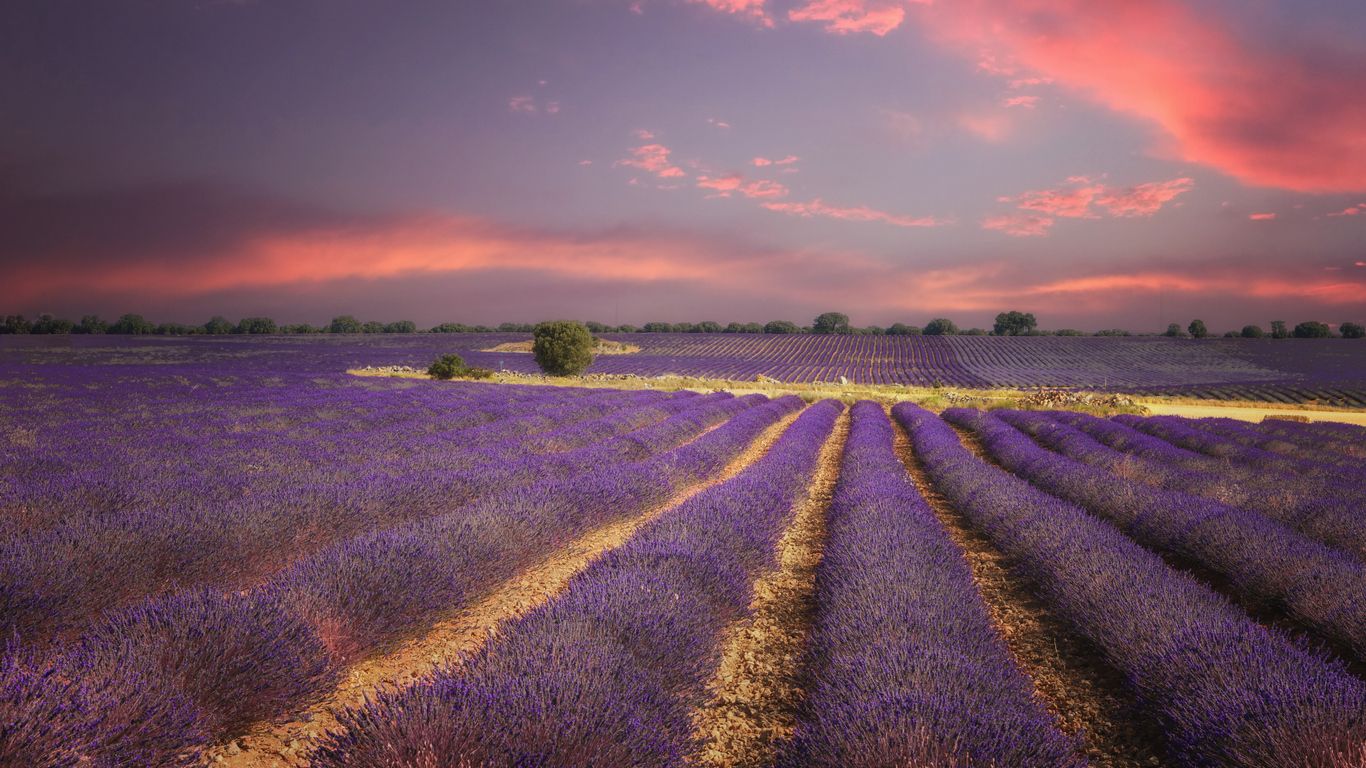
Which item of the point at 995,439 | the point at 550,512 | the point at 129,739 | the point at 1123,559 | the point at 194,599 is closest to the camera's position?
the point at 129,739

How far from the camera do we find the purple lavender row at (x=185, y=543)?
2861 mm

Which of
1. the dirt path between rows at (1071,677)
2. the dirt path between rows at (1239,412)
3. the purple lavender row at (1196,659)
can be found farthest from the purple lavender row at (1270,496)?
the dirt path between rows at (1239,412)

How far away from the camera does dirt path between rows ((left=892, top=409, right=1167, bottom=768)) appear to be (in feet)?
8.18

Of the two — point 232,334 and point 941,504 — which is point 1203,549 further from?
point 232,334

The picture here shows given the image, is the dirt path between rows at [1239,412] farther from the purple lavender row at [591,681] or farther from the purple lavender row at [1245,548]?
the purple lavender row at [591,681]

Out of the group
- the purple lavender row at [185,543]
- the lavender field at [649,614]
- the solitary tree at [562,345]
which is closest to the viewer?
the lavender field at [649,614]

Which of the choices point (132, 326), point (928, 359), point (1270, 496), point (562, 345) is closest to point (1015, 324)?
point (928, 359)

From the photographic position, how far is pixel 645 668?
7.82 feet

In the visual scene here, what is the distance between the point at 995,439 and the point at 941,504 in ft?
18.8

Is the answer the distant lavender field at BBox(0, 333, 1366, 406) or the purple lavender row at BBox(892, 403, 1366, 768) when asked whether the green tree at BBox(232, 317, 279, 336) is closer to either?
the distant lavender field at BBox(0, 333, 1366, 406)

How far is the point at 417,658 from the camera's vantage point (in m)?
3.23

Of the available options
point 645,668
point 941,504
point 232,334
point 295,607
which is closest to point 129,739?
point 295,607

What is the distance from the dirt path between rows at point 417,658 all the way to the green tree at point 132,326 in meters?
92.1

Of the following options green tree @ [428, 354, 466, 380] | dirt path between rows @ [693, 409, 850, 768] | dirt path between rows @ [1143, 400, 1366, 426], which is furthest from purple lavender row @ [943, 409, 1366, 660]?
green tree @ [428, 354, 466, 380]
